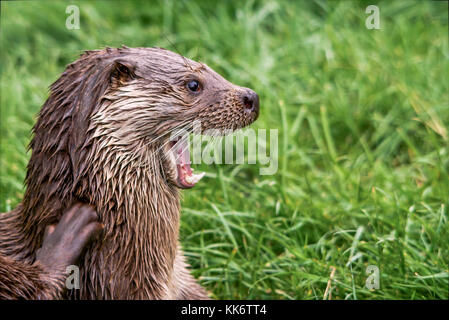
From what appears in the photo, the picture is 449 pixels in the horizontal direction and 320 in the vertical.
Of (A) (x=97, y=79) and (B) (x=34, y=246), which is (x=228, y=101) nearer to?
(A) (x=97, y=79)

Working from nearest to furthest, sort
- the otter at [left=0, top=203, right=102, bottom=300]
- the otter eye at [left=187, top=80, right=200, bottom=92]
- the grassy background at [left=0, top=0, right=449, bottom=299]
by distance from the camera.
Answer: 1. the otter at [left=0, top=203, right=102, bottom=300]
2. the otter eye at [left=187, top=80, right=200, bottom=92]
3. the grassy background at [left=0, top=0, right=449, bottom=299]

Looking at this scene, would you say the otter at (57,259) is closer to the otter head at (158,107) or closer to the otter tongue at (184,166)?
the otter head at (158,107)

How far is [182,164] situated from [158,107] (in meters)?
0.24

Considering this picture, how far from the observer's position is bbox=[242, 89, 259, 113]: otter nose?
8.95 feet

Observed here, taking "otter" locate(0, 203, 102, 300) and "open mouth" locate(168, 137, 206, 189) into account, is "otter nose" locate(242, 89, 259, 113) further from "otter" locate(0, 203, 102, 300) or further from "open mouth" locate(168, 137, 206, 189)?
"otter" locate(0, 203, 102, 300)

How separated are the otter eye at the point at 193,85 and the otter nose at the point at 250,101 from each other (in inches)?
6.7

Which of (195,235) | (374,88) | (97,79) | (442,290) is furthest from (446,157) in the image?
Answer: (97,79)

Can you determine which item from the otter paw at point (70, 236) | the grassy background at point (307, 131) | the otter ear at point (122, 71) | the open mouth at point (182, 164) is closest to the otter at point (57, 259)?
the otter paw at point (70, 236)

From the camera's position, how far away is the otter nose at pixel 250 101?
8.95 ft

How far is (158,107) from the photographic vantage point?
8.55 feet

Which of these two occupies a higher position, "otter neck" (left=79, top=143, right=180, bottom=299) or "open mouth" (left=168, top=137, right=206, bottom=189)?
"open mouth" (left=168, top=137, right=206, bottom=189)

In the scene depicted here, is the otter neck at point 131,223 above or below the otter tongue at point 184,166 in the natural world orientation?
below

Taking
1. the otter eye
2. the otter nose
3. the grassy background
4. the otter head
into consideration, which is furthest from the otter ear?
the grassy background

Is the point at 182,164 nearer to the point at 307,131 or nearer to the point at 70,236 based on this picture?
the point at 70,236
